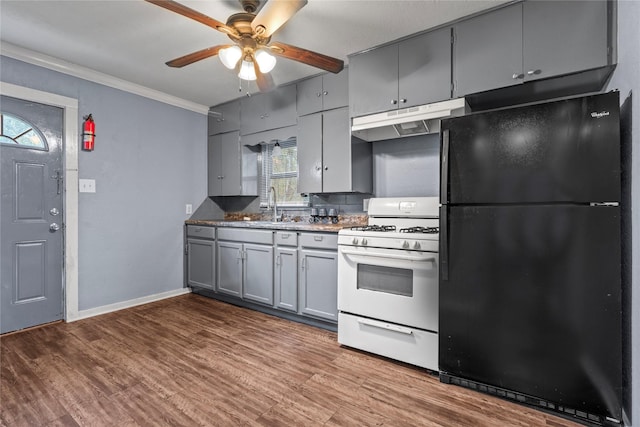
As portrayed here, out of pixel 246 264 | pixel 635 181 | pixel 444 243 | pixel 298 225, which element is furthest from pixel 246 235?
pixel 635 181

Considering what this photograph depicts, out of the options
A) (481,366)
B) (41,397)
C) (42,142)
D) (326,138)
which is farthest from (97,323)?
(481,366)

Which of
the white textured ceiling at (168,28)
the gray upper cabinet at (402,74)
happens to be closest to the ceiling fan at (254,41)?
the white textured ceiling at (168,28)

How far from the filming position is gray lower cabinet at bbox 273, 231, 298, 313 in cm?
295

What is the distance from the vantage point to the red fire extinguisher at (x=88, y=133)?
3.08m

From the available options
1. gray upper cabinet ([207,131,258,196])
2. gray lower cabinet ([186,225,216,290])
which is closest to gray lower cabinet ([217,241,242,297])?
gray lower cabinet ([186,225,216,290])

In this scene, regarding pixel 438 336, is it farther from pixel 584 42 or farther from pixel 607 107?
pixel 584 42

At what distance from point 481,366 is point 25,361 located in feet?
10.00

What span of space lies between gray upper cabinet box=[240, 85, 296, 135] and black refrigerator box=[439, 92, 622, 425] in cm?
196

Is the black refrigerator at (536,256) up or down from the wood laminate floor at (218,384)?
up

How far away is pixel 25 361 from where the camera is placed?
2.22 metres

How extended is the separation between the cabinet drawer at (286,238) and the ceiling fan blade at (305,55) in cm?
147

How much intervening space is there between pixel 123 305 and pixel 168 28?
2.77m

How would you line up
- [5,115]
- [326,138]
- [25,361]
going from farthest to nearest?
1. [326,138]
2. [5,115]
3. [25,361]

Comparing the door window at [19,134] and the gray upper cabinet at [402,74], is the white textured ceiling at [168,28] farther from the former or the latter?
the door window at [19,134]
